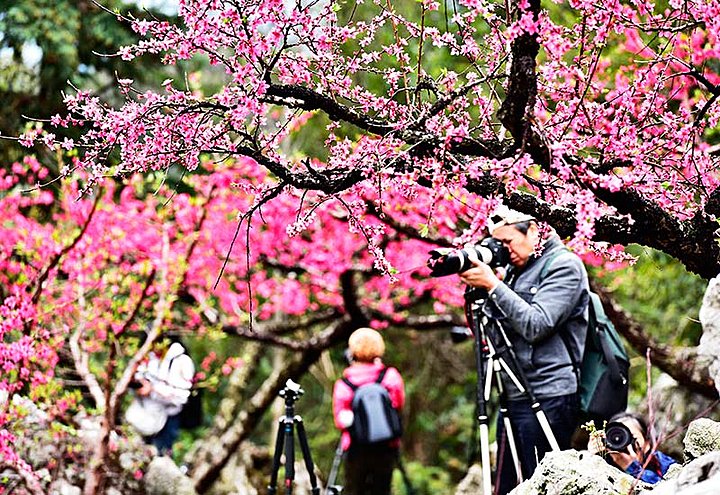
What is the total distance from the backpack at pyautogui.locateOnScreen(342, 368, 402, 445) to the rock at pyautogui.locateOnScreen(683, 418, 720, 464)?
253 centimetres

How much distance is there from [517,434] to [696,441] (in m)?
0.95

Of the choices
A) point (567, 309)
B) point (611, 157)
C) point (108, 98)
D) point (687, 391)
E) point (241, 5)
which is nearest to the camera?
point (241, 5)

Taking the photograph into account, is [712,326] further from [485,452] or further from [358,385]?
[358,385]

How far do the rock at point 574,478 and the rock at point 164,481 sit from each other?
388cm

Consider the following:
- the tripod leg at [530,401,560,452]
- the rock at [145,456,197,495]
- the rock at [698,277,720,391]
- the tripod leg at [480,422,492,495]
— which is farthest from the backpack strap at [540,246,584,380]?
the rock at [145,456,197,495]

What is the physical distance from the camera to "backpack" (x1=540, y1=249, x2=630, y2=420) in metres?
3.93

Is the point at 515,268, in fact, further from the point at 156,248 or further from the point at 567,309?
the point at 156,248

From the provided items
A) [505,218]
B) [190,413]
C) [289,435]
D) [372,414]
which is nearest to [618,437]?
[505,218]

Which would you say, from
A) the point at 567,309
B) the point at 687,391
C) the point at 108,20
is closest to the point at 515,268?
the point at 567,309

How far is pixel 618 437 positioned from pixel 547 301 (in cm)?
63

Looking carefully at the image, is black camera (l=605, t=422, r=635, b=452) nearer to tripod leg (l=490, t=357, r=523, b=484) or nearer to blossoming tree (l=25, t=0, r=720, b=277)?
tripod leg (l=490, t=357, r=523, b=484)

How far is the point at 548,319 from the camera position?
3.79m

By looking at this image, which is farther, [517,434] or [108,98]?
[108,98]

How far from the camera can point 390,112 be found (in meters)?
3.06
